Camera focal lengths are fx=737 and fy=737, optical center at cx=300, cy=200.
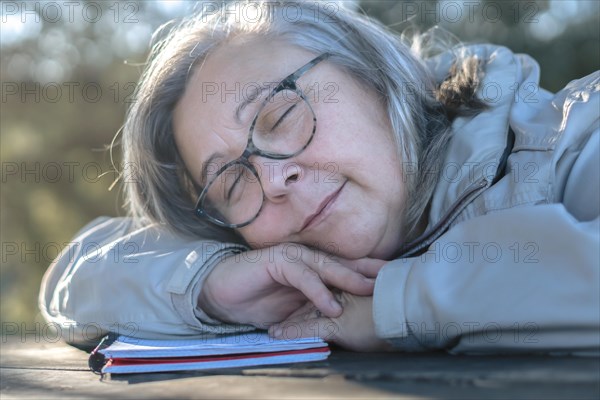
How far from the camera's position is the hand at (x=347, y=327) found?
1.62 metres

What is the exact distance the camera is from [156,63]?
2.42 m

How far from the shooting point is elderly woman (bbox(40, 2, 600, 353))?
4.66 feet

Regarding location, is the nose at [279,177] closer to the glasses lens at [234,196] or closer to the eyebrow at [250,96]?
the glasses lens at [234,196]

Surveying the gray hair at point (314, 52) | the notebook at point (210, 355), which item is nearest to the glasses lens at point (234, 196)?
the gray hair at point (314, 52)

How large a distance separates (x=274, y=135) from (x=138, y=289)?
0.59m

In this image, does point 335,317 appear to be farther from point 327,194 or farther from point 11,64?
point 11,64

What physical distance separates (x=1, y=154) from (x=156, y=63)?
411 cm

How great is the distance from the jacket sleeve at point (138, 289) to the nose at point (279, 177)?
296 millimetres

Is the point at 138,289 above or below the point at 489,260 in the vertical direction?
below

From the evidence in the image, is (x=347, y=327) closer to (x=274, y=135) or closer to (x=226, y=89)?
(x=274, y=135)

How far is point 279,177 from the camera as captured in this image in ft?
6.23

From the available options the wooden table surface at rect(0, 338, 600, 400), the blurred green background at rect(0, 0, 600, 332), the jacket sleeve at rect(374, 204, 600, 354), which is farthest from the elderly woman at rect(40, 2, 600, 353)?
the blurred green background at rect(0, 0, 600, 332)

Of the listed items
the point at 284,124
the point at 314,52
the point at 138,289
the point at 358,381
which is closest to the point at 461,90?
the point at 314,52

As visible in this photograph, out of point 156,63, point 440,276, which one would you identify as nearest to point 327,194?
point 440,276
